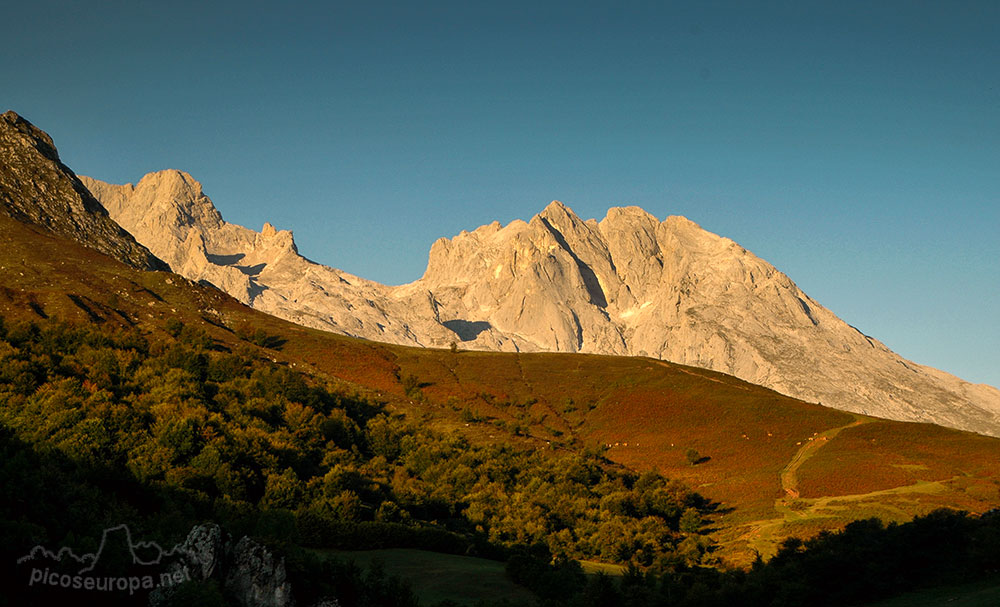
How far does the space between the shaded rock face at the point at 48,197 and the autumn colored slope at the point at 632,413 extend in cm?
1042

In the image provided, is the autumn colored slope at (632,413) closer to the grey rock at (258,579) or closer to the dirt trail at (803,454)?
the dirt trail at (803,454)

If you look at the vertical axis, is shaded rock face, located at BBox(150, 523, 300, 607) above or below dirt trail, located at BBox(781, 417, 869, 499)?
below

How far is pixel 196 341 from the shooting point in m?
80.3

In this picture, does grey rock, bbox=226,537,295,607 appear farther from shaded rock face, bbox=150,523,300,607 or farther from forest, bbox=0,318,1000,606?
forest, bbox=0,318,1000,606

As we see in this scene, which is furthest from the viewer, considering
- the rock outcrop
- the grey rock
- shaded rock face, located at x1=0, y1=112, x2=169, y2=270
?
shaded rock face, located at x1=0, y1=112, x2=169, y2=270

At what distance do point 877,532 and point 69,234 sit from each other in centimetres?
12842

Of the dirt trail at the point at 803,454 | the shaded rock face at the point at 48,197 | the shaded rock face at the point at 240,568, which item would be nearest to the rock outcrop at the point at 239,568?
the shaded rock face at the point at 240,568

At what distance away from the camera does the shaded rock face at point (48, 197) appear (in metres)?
113

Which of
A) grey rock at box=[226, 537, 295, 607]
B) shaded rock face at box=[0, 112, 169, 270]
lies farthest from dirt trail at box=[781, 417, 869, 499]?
shaded rock face at box=[0, 112, 169, 270]

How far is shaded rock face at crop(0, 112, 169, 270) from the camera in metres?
113

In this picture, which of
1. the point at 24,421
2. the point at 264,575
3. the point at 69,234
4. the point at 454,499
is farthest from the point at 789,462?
the point at 69,234

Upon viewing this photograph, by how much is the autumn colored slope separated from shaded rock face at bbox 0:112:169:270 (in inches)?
410

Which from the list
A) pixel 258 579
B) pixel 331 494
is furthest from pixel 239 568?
pixel 331 494

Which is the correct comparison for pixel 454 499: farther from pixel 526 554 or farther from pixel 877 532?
pixel 877 532
